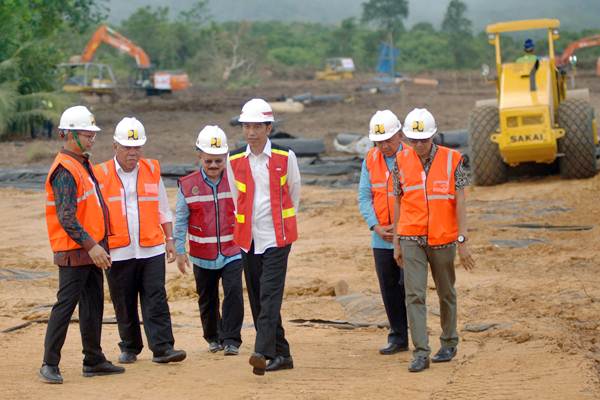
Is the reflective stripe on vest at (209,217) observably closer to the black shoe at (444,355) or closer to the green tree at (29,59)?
the black shoe at (444,355)

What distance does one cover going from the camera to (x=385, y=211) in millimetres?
9094

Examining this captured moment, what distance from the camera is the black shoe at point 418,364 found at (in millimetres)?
8383

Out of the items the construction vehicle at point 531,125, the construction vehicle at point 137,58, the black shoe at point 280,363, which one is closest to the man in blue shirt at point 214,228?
the black shoe at point 280,363

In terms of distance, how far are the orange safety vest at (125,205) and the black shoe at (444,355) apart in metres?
2.15

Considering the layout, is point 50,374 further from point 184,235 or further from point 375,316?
point 375,316

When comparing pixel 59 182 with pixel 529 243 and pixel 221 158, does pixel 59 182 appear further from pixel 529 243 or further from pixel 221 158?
pixel 529 243

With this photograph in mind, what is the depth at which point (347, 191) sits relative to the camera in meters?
21.3

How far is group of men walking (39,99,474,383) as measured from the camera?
27.1ft

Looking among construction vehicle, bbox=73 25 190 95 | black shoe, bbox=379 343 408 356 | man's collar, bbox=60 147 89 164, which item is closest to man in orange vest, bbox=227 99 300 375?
black shoe, bbox=379 343 408 356

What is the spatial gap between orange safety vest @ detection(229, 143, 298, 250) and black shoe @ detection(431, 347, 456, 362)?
134 cm

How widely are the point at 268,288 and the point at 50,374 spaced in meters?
1.57

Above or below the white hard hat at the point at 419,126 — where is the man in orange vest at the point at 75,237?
→ below

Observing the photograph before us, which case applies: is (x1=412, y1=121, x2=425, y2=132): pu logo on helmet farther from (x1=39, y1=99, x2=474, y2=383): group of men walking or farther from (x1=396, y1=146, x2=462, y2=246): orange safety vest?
(x1=396, y1=146, x2=462, y2=246): orange safety vest

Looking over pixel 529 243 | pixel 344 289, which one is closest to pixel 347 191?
pixel 529 243
